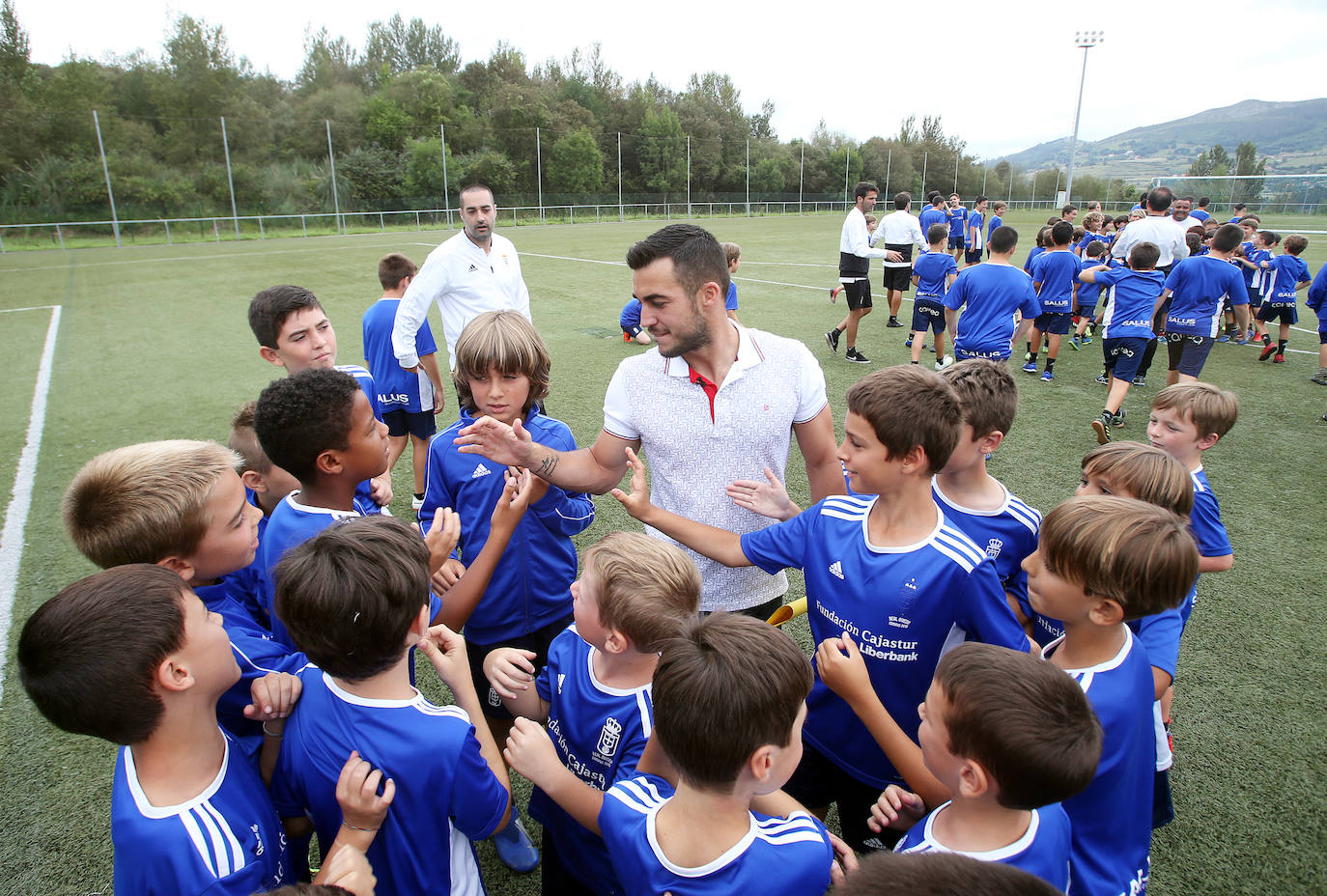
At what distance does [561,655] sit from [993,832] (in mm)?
1155

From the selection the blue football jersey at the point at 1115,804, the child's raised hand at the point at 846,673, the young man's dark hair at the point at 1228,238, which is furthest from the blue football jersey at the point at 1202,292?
the child's raised hand at the point at 846,673

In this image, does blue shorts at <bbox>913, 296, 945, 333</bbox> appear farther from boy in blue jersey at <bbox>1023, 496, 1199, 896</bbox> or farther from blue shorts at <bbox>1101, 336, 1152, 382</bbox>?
boy in blue jersey at <bbox>1023, 496, 1199, 896</bbox>

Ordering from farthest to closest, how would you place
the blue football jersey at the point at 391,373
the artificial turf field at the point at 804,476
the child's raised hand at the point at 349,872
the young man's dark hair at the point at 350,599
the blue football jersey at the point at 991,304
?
the blue football jersey at the point at 991,304 → the blue football jersey at the point at 391,373 → the artificial turf field at the point at 804,476 → the young man's dark hair at the point at 350,599 → the child's raised hand at the point at 349,872

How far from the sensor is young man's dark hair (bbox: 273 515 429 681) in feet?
5.18

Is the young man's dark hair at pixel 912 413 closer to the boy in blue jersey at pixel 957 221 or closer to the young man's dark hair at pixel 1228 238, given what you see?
the young man's dark hair at pixel 1228 238

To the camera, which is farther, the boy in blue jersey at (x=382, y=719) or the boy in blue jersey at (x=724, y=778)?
the boy in blue jersey at (x=382, y=719)

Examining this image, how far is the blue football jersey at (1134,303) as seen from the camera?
Result: 765cm

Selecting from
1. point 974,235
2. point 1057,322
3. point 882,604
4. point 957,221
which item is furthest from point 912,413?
point 957,221

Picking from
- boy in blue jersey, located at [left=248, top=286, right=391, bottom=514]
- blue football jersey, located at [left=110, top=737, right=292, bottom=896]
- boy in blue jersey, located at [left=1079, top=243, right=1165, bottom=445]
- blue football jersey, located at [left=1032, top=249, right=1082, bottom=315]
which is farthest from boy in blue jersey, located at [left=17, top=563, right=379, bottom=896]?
blue football jersey, located at [left=1032, top=249, right=1082, bottom=315]

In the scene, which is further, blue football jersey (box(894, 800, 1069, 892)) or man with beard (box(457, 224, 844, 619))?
man with beard (box(457, 224, 844, 619))

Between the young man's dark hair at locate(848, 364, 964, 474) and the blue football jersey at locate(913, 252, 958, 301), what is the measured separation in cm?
809

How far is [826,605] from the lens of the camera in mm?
2162

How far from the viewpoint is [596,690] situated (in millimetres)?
1870

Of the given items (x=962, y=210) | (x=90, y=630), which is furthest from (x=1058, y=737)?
(x=962, y=210)
